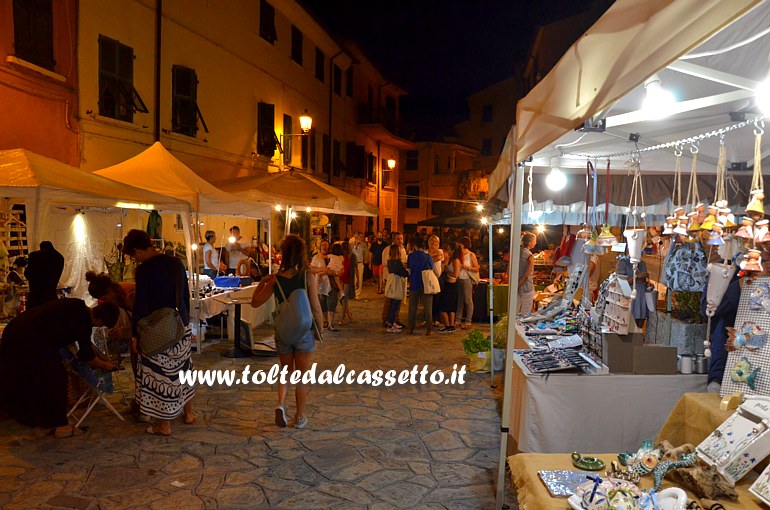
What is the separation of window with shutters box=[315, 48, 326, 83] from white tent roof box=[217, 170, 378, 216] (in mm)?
11691

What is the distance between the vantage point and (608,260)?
9844mm

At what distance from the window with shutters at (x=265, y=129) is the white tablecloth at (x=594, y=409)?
14618mm

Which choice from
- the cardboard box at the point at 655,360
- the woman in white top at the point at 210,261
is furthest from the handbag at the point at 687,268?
the woman in white top at the point at 210,261

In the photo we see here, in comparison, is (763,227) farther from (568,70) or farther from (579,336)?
(579,336)

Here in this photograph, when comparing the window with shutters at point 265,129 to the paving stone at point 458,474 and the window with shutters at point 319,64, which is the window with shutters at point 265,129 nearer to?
the window with shutters at point 319,64

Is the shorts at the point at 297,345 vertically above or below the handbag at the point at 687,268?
below

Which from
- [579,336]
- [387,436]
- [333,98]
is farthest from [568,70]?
[333,98]

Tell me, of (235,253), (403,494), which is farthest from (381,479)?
(235,253)

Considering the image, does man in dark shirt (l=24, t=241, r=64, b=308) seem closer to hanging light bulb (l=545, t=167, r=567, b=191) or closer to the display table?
the display table

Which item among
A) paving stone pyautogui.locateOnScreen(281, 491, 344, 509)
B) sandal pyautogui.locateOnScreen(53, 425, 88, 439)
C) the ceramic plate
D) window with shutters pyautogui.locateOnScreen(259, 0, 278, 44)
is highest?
window with shutters pyautogui.locateOnScreen(259, 0, 278, 44)

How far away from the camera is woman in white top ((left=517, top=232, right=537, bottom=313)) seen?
9.44 meters

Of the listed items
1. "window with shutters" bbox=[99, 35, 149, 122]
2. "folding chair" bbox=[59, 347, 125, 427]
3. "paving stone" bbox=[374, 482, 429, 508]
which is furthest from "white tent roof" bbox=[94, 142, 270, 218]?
"paving stone" bbox=[374, 482, 429, 508]

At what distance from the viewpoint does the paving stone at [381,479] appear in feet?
15.0

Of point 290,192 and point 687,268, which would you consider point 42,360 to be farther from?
point 290,192
